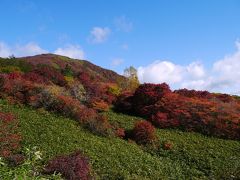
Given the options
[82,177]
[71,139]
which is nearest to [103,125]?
[71,139]

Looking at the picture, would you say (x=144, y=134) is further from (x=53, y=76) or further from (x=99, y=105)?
(x=53, y=76)

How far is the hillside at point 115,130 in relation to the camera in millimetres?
24297

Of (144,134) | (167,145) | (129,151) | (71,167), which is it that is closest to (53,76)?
(144,134)

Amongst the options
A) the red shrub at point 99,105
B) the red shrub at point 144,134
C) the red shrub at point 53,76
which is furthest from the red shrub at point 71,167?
the red shrub at point 53,76

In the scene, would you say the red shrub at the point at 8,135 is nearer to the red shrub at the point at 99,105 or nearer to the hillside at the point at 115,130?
the hillside at the point at 115,130

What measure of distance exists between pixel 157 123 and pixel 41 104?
833cm

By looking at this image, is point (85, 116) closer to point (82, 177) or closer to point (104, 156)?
point (104, 156)

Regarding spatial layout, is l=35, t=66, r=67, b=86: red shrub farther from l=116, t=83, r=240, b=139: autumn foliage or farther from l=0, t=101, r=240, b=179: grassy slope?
l=0, t=101, r=240, b=179: grassy slope

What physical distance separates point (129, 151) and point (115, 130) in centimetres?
358

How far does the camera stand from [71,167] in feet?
71.7

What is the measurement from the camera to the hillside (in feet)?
79.7

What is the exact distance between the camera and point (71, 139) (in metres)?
27.0

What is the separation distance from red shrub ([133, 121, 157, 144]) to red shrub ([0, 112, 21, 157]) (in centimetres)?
754

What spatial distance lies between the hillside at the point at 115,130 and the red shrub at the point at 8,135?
0.17 ft
